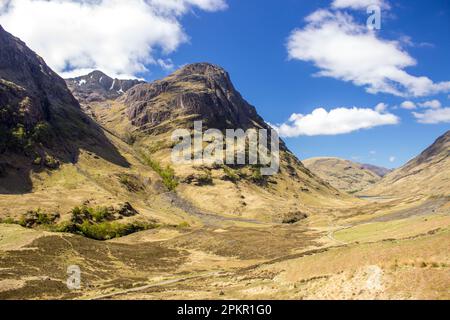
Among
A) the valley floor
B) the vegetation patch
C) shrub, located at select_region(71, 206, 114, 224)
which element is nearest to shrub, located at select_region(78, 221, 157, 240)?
the vegetation patch

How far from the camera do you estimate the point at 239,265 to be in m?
81.8

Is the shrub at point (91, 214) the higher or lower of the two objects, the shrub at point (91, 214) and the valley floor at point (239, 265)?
the higher

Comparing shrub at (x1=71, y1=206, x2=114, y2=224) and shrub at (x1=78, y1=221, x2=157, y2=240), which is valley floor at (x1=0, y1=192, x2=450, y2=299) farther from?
shrub at (x1=71, y1=206, x2=114, y2=224)

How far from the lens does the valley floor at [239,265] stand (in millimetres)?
35781

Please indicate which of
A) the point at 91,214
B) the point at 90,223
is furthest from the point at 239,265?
the point at 91,214

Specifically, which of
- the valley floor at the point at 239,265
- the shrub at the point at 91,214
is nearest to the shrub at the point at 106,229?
the shrub at the point at 91,214

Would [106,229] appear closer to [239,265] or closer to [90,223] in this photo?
[90,223]

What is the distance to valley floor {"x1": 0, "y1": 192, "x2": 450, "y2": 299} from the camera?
35.8 meters

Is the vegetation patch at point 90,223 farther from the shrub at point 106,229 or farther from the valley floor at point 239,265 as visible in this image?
the valley floor at point 239,265

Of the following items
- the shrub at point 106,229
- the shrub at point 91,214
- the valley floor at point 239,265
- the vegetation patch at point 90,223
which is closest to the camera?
the valley floor at point 239,265

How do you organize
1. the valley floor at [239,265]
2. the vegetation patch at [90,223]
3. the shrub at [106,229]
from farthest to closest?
the shrub at [106,229] < the vegetation patch at [90,223] < the valley floor at [239,265]

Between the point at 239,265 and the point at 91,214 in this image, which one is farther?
the point at 91,214

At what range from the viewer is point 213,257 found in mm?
95812
